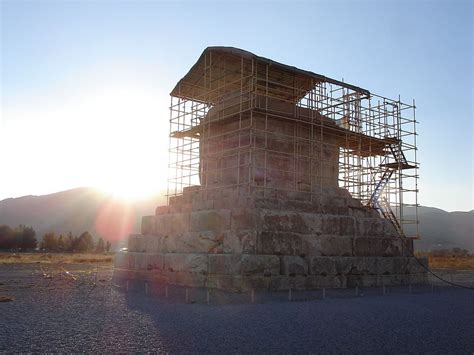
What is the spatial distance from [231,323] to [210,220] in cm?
772

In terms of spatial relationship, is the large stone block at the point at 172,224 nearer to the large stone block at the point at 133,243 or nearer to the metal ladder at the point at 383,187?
the large stone block at the point at 133,243

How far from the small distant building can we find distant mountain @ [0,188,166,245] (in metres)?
100

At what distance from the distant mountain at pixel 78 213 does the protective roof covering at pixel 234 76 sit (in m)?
99.3

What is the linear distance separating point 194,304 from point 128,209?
135m

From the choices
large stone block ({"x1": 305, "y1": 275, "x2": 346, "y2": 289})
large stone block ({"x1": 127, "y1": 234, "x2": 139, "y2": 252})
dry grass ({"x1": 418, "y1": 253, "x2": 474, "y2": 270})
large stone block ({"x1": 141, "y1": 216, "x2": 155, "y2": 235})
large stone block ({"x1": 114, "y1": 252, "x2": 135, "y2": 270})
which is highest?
large stone block ({"x1": 141, "y1": 216, "x2": 155, "y2": 235})

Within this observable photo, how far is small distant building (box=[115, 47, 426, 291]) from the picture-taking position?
17.4 m

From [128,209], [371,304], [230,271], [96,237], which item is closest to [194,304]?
[230,271]

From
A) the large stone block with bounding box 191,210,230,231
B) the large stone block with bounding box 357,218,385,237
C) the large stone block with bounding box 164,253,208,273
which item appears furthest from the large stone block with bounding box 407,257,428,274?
the large stone block with bounding box 164,253,208,273

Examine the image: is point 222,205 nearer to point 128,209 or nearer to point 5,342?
point 5,342

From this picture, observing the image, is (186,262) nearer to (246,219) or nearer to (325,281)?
(246,219)

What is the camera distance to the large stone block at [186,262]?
57.2 feet

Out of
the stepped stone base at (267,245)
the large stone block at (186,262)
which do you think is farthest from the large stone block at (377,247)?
the large stone block at (186,262)

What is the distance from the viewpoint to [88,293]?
16406 millimetres

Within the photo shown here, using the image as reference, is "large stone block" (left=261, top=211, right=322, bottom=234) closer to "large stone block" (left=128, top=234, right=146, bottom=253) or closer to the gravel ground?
the gravel ground
